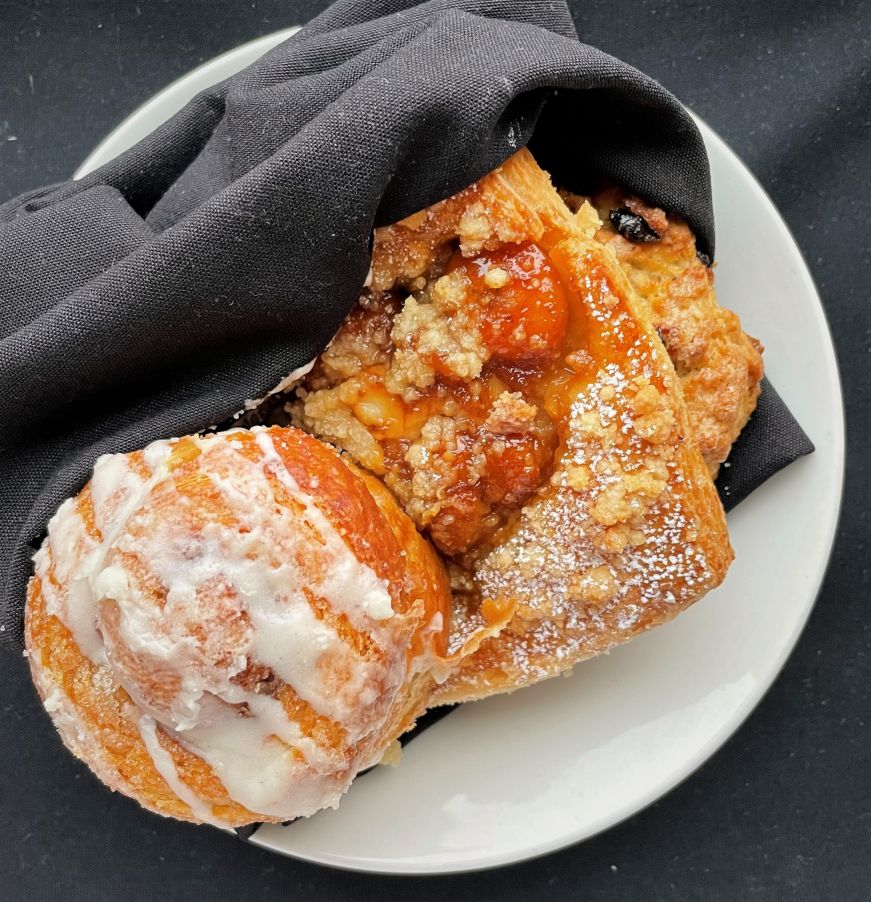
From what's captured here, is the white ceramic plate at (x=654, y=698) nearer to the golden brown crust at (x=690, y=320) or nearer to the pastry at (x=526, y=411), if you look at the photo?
the golden brown crust at (x=690, y=320)

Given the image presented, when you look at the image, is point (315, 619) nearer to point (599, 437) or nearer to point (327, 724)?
point (327, 724)

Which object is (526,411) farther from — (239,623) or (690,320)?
(239,623)

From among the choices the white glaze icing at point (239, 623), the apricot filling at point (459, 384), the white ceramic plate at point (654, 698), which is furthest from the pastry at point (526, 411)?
the white ceramic plate at point (654, 698)

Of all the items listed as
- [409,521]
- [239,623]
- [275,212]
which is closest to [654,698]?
[409,521]

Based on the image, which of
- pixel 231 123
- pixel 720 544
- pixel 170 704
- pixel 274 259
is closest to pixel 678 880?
pixel 720 544

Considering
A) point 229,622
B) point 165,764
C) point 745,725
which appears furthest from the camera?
point 745,725
